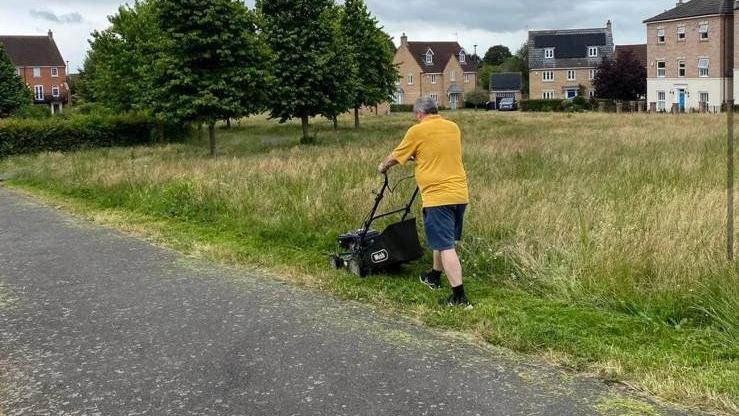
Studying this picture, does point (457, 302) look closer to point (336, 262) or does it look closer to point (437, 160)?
point (437, 160)

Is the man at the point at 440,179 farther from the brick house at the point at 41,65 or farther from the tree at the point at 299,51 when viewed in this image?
the brick house at the point at 41,65

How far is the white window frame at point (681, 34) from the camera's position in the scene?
6275 centimetres

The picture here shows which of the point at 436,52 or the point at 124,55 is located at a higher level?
the point at 436,52

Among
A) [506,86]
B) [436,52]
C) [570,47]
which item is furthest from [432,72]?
[570,47]

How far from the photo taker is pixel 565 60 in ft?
293

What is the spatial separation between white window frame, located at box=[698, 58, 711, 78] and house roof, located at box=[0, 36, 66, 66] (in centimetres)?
8619

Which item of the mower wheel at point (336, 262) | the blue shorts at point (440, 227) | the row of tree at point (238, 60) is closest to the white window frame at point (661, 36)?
the row of tree at point (238, 60)

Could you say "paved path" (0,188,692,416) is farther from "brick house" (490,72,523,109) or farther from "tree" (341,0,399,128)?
"brick house" (490,72,523,109)

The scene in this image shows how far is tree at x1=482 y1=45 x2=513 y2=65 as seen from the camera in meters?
137

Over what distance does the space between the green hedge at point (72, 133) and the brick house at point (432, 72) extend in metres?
59.1

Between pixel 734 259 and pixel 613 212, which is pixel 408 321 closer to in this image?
pixel 734 259

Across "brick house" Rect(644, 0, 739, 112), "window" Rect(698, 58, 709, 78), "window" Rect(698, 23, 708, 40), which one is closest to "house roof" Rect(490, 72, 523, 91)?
"brick house" Rect(644, 0, 739, 112)

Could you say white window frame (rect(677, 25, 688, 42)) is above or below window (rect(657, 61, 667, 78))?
above

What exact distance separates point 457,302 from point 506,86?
93.0m
